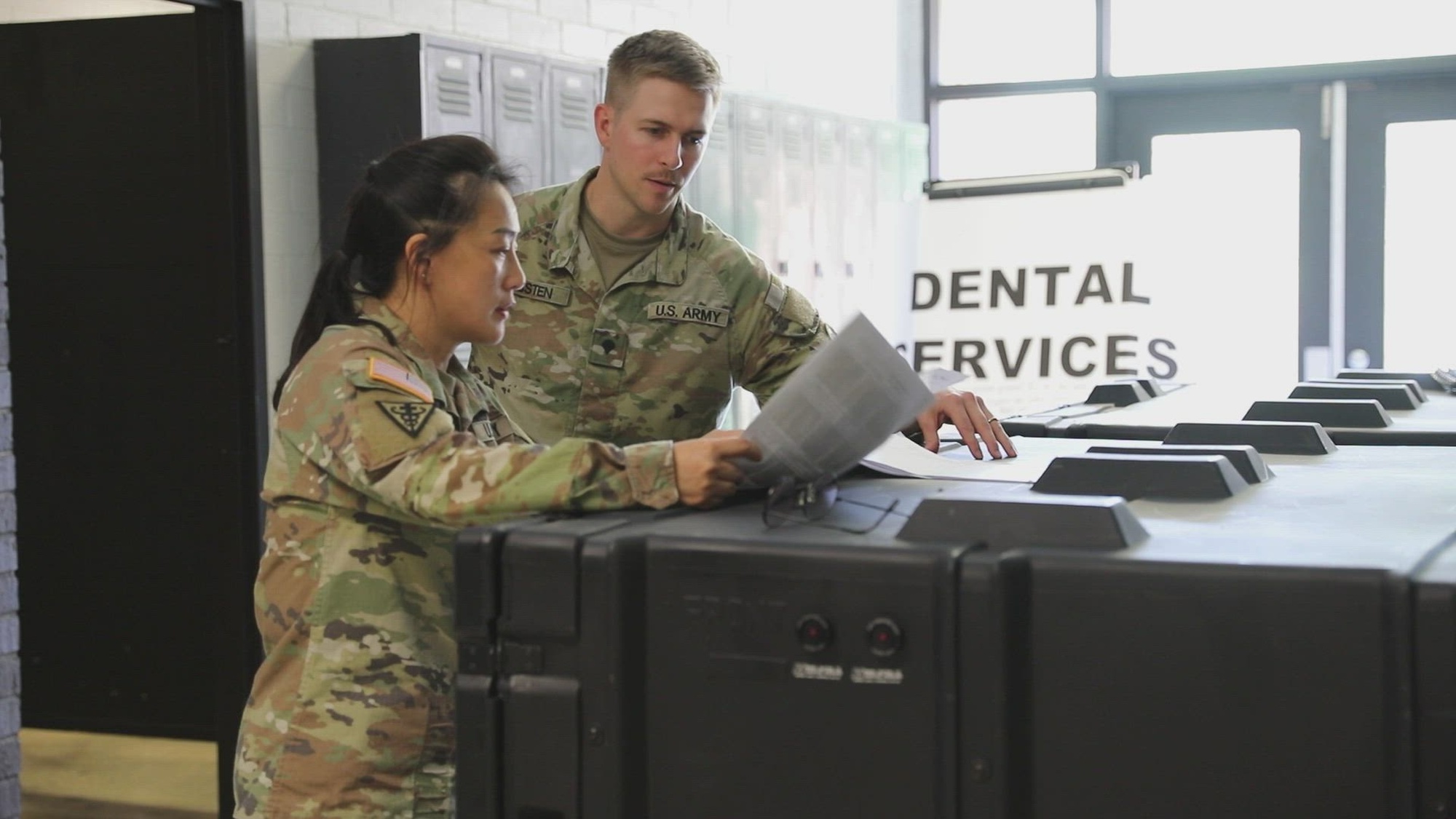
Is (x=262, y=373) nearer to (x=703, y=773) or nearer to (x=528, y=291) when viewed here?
(x=528, y=291)

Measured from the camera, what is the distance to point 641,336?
2068 millimetres

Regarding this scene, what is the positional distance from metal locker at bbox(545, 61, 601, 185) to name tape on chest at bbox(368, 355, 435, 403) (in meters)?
2.41

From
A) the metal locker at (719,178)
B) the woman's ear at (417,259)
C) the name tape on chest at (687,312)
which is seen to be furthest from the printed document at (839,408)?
the metal locker at (719,178)

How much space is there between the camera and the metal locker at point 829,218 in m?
5.20

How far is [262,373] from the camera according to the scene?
340cm

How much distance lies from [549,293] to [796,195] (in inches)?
120

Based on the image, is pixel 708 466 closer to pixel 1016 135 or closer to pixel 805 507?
pixel 805 507

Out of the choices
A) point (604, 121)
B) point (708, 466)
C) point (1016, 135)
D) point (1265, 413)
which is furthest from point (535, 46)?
point (708, 466)

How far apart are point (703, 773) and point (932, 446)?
780 millimetres

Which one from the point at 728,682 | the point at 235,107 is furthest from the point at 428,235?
the point at 235,107

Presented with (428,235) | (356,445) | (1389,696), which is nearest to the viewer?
(1389,696)

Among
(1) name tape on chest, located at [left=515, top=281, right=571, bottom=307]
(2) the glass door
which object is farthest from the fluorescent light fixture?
(1) name tape on chest, located at [left=515, top=281, right=571, bottom=307]

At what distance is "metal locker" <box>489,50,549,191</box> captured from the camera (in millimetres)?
3541

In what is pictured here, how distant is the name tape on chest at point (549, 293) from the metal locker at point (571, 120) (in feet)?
5.34
